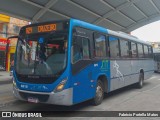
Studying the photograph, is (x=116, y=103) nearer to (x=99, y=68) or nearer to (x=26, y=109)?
(x=99, y=68)

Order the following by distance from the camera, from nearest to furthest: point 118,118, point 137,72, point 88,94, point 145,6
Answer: point 118,118 → point 88,94 → point 137,72 → point 145,6

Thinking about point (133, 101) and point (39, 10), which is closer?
point (133, 101)

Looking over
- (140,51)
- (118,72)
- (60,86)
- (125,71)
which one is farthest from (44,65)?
(140,51)

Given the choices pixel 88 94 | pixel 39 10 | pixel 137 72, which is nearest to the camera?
pixel 88 94

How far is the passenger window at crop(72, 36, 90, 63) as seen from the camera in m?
8.52

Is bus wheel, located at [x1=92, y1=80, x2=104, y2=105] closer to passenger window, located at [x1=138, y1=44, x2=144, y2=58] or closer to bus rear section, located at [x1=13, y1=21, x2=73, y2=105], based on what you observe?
bus rear section, located at [x1=13, y1=21, x2=73, y2=105]

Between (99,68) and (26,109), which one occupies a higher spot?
(99,68)

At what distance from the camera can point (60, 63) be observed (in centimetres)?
824

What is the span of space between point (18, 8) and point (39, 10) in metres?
2.10

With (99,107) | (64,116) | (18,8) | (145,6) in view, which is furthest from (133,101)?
(145,6)

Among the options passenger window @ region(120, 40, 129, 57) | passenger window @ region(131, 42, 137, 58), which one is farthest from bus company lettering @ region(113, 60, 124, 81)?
passenger window @ region(131, 42, 137, 58)

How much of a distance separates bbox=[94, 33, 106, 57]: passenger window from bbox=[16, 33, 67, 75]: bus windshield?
2036mm

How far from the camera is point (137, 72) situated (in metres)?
15.4

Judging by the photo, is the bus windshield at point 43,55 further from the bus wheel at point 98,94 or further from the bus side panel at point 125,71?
the bus side panel at point 125,71
